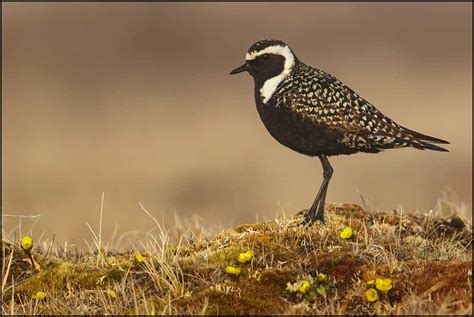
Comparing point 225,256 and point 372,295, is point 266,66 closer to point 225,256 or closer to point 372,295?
point 225,256

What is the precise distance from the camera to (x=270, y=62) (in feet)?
26.3

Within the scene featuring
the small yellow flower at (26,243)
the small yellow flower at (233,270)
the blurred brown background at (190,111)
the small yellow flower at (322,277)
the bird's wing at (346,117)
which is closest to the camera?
the small yellow flower at (322,277)

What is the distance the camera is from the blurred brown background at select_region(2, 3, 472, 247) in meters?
15.5

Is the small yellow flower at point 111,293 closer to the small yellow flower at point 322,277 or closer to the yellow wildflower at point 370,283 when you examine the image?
the small yellow flower at point 322,277

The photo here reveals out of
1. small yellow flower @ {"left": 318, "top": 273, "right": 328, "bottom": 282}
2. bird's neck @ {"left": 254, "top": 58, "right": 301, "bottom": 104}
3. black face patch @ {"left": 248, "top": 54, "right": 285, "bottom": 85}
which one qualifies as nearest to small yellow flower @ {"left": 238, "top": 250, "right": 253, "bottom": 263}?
small yellow flower @ {"left": 318, "top": 273, "right": 328, "bottom": 282}

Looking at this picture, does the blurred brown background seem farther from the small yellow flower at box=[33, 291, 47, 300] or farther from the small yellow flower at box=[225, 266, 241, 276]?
the small yellow flower at box=[33, 291, 47, 300]

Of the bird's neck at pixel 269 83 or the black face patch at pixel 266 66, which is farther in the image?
the black face patch at pixel 266 66

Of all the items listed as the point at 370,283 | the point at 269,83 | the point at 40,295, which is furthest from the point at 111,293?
the point at 269,83

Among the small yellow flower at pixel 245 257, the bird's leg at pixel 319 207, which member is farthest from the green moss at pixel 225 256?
the bird's leg at pixel 319 207

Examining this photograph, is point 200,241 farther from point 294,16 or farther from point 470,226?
point 294,16

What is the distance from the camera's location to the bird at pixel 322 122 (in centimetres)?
747

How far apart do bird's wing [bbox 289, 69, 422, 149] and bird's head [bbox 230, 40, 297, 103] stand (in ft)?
1.18

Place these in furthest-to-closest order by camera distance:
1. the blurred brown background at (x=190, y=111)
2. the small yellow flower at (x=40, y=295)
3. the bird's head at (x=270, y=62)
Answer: the blurred brown background at (x=190, y=111)
the bird's head at (x=270, y=62)
the small yellow flower at (x=40, y=295)

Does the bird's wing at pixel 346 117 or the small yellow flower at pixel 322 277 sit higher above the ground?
the bird's wing at pixel 346 117
